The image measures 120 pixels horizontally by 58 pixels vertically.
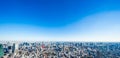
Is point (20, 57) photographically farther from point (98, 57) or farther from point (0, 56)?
point (98, 57)

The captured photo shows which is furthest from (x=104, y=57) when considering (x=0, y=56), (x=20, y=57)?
(x=0, y=56)

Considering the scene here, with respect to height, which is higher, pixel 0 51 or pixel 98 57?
pixel 0 51

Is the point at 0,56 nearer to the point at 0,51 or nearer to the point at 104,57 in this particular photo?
the point at 0,51

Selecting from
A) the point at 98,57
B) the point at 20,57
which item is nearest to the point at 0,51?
the point at 20,57

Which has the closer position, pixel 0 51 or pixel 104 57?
pixel 0 51

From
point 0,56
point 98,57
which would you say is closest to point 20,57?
point 0,56

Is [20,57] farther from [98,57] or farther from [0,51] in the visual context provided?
[98,57]

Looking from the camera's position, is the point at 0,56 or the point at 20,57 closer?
the point at 0,56
